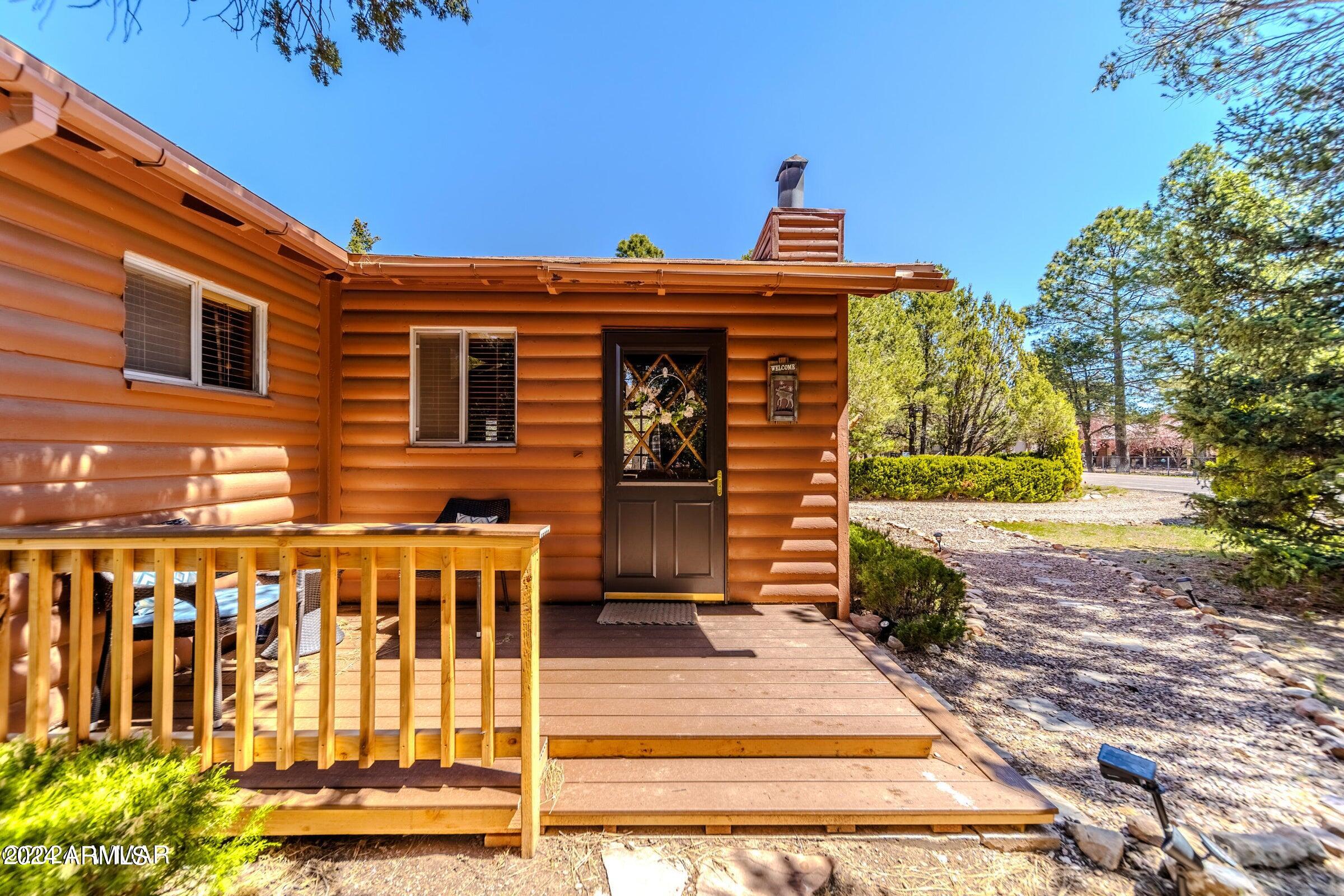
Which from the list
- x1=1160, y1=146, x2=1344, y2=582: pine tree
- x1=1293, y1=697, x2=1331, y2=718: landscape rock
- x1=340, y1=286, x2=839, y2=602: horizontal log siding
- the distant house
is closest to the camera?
x1=1293, y1=697, x2=1331, y2=718: landscape rock

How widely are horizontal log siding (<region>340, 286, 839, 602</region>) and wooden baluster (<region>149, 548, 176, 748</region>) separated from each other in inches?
73.6

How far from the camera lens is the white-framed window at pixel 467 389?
3.61 meters

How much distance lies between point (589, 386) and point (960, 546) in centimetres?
628

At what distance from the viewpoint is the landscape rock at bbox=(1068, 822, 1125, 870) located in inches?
62.1

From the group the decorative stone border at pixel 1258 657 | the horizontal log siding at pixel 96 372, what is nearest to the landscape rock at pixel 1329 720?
the decorative stone border at pixel 1258 657

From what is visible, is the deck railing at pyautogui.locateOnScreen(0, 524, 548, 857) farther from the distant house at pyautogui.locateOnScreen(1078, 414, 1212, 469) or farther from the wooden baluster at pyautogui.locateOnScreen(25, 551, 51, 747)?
the distant house at pyautogui.locateOnScreen(1078, 414, 1212, 469)

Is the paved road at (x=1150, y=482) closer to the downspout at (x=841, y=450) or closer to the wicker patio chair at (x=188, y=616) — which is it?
the downspout at (x=841, y=450)

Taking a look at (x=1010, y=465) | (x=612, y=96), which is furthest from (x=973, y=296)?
(x=612, y=96)

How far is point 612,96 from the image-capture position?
24.3 ft

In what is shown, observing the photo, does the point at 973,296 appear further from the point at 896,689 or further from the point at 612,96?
the point at 896,689

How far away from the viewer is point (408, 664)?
167cm

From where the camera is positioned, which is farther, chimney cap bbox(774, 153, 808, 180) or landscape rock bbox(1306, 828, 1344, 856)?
chimney cap bbox(774, 153, 808, 180)

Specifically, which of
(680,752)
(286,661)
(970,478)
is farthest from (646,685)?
(970,478)

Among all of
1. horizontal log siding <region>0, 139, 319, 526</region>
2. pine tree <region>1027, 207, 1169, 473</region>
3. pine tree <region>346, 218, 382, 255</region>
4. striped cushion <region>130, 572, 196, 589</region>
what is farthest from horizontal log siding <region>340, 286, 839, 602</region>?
pine tree <region>1027, 207, 1169, 473</region>
